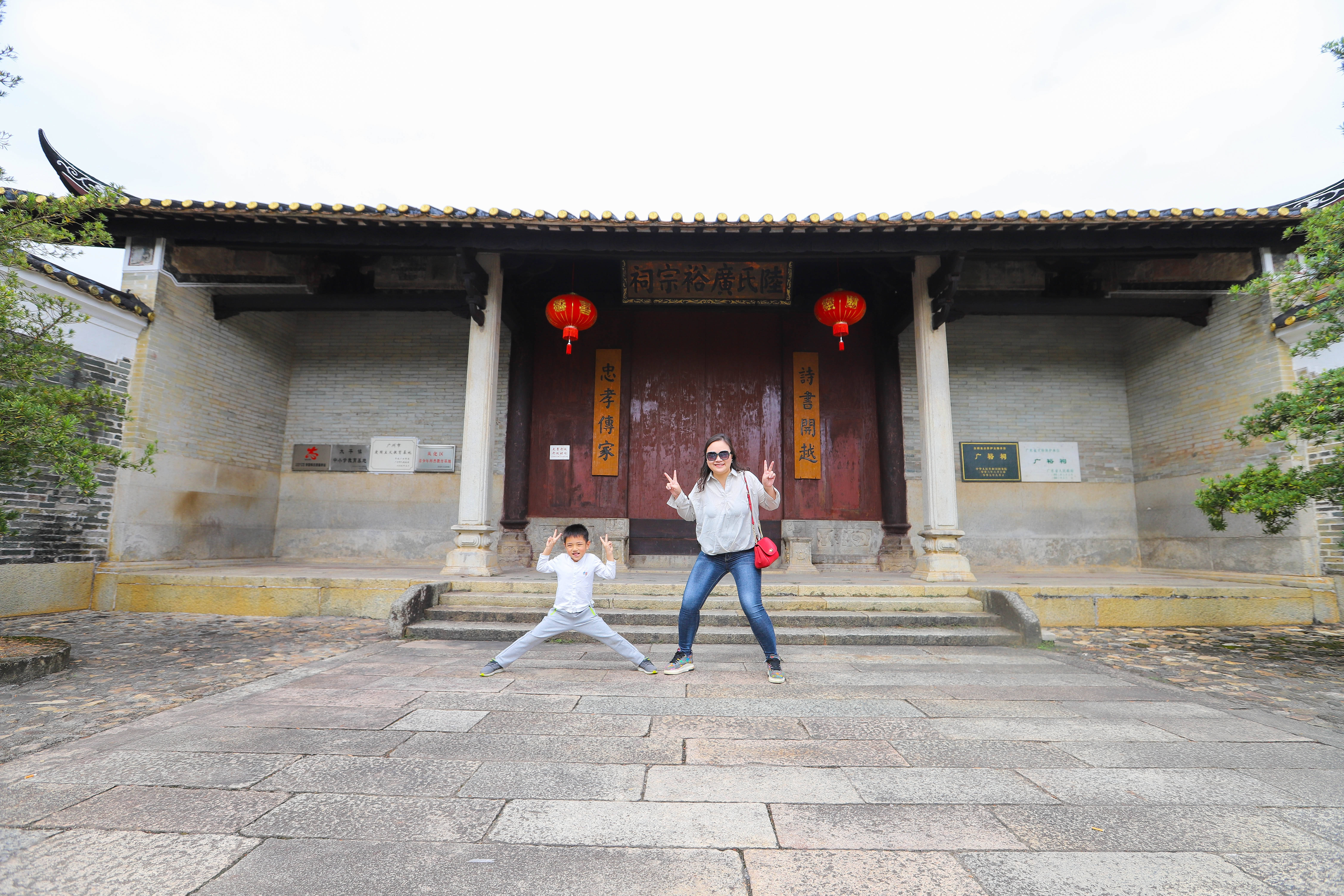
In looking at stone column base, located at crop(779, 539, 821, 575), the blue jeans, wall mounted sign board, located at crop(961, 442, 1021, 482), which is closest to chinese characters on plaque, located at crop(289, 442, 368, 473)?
stone column base, located at crop(779, 539, 821, 575)

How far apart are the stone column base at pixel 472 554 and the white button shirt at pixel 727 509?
3442 millimetres

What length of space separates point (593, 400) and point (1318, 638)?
26.3 ft

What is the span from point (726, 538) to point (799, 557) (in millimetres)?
4841

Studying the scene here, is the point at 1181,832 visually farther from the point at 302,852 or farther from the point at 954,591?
the point at 954,591

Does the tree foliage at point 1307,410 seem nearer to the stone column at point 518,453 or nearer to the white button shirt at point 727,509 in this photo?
the white button shirt at point 727,509

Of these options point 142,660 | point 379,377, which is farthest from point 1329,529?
point 379,377

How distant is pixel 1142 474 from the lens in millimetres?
8758

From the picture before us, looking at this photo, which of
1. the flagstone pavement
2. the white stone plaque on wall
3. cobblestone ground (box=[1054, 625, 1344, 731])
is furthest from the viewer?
the white stone plaque on wall

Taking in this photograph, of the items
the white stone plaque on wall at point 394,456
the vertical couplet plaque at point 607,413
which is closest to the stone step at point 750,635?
the vertical couplet plaque at point 607,413

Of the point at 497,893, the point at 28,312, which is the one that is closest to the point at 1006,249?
the point at 497,893

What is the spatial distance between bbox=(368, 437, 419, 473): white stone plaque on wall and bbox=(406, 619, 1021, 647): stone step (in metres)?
4.19

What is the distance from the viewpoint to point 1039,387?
914 cm

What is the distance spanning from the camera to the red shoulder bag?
12.7ft

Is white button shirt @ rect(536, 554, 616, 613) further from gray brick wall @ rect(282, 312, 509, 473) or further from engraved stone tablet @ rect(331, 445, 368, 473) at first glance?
engraved stone tablet @ rect(331, 445, 368, 473)
